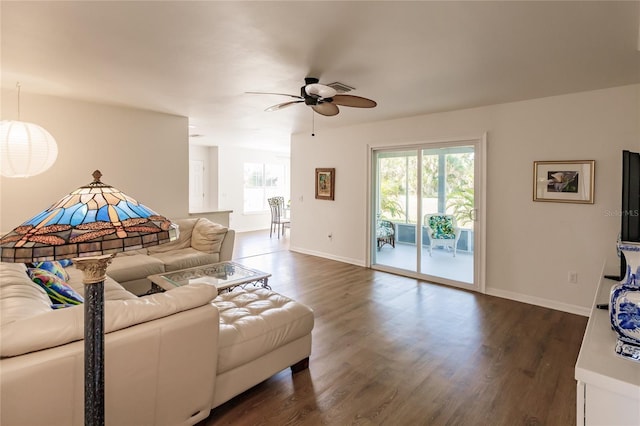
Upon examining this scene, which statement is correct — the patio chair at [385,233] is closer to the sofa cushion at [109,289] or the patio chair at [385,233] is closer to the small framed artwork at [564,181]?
the small framed artwork at [564,181]

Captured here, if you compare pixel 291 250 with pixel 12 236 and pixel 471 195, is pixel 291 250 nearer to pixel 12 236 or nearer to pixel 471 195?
pixel 471 195

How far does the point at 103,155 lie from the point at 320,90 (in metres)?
3.33

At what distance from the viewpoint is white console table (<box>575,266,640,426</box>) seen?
0.90 m

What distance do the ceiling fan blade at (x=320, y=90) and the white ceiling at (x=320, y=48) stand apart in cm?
21

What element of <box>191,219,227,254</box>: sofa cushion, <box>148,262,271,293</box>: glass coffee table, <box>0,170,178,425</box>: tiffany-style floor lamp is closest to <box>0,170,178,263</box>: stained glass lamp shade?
<box>0,170,178,425</box>: tiffany-style floor lamp

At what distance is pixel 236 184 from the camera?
30.5 feet

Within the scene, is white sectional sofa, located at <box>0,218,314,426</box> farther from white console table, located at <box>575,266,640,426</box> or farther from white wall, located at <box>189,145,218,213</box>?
white wall, located at <box>189,145,218,213</box>

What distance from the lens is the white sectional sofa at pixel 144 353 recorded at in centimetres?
119

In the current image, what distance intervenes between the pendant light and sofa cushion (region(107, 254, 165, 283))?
1.20 m

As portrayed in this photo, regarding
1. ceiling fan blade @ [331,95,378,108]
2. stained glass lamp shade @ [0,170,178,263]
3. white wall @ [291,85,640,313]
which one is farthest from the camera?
white wall @ [291,85,640,313]

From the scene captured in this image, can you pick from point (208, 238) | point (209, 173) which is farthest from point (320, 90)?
point (209, 173)

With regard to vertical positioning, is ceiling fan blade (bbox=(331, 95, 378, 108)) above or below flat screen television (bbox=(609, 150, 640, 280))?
above

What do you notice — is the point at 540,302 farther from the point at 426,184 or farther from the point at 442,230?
the point at 426,184

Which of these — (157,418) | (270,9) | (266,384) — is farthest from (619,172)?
(157,418)
